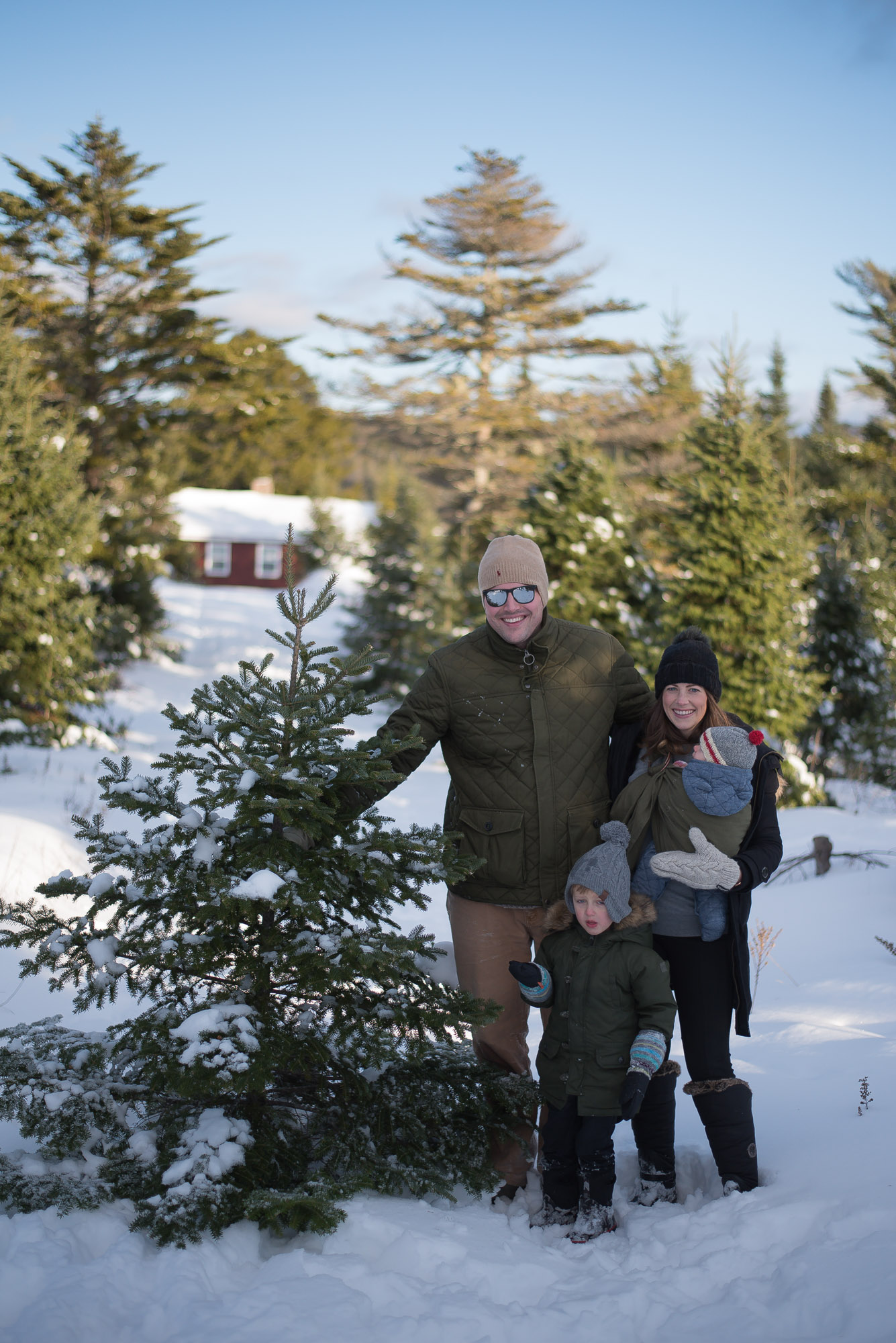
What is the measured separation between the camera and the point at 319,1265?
2713mm

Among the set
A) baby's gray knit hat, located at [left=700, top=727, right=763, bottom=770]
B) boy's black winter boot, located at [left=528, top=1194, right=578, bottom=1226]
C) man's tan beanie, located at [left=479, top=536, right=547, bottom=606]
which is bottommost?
boy's black winter boot, located at [left=528, top=1194, right=578, bottom=1226]

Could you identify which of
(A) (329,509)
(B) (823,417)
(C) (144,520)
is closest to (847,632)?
(C) (144,520)

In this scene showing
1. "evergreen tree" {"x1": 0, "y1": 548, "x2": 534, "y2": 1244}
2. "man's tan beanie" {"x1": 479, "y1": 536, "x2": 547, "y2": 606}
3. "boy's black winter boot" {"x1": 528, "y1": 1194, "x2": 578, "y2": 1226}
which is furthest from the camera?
"man's tan beanie" {"x1": 479, "y1": 536, "x2": 547, "y2": 606}

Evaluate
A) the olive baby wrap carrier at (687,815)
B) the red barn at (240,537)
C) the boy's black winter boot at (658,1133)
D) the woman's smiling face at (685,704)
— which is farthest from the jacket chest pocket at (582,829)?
the red barn at (240,537)

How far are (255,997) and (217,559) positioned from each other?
3577 cm

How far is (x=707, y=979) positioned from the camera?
10.8 ft

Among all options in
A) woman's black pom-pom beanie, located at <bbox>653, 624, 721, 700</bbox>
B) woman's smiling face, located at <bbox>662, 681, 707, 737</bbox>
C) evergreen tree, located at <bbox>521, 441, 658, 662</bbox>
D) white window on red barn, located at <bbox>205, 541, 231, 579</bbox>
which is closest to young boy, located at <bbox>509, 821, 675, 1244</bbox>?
woman's smiling face, located at <bbox>662, 681, 707, 737</bbox>

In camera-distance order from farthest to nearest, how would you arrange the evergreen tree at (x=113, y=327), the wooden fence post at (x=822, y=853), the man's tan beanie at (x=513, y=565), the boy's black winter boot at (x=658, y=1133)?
the evergreen tree at (x=113, y=327)
the wooden fence post at (x=822, y=853)
the man's tan beanie at (x=513, y=565)
the boy's black winter boot at (x=658, y=1133)

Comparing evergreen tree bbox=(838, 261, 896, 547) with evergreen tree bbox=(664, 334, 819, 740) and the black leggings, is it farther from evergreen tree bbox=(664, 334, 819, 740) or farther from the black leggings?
the black leggings

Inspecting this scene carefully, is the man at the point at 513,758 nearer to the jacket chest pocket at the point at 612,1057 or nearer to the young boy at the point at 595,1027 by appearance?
the young boy at the point at 595,1027

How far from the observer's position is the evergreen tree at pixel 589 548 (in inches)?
446

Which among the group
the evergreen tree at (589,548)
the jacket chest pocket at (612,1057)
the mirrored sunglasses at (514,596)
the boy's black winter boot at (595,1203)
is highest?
the evergreen tree at (589,548)

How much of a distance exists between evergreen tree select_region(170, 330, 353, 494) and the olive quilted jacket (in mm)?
18456

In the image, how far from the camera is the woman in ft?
10.6
